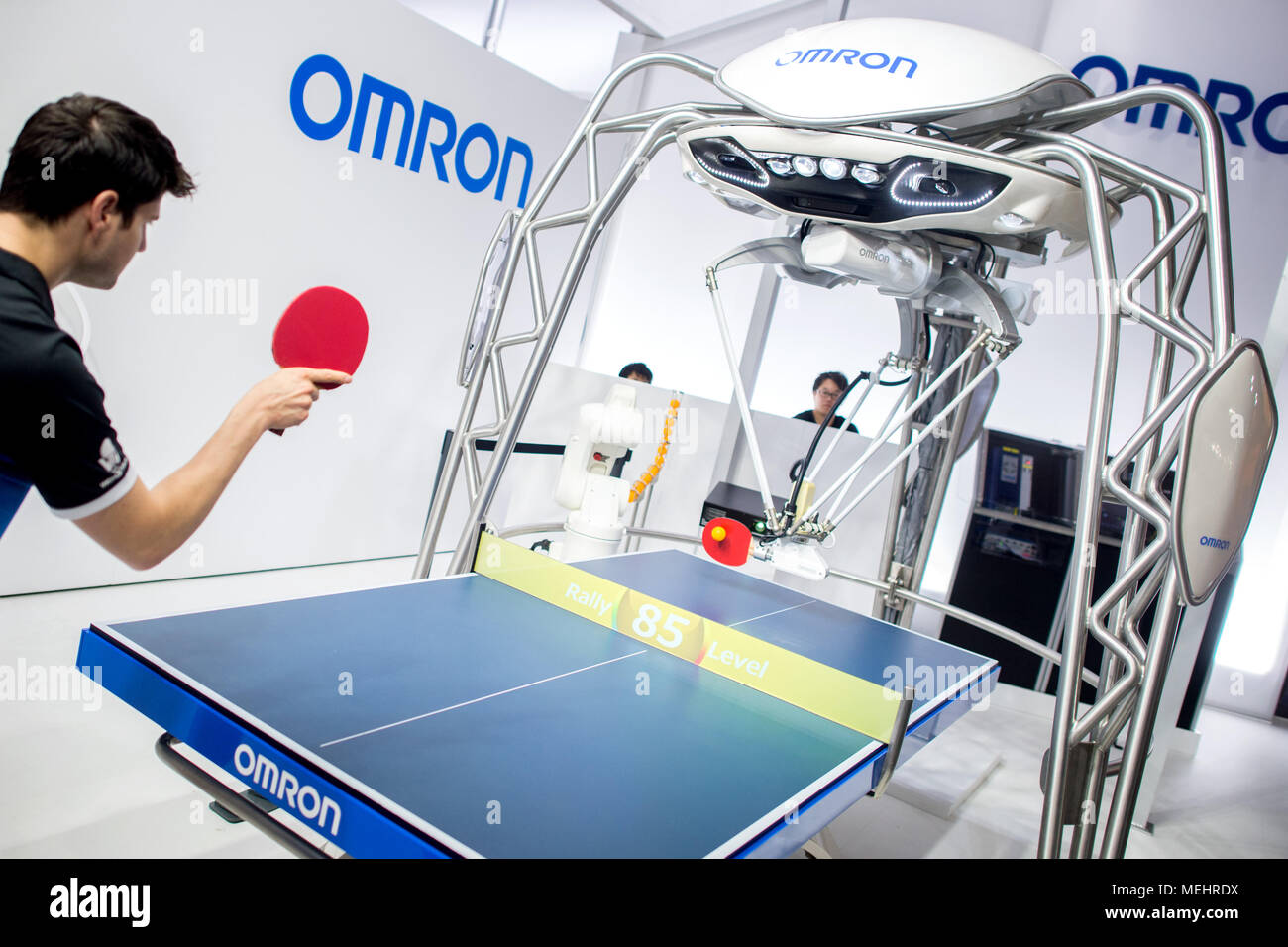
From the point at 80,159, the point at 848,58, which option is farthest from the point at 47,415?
the point at 848,58

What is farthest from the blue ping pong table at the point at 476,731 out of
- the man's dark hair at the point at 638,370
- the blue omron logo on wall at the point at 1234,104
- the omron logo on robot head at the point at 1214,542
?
the blue omron logo on wall at the point at 1234,104

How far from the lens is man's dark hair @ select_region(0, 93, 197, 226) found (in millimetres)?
1252

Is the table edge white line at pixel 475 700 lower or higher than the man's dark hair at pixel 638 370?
lower

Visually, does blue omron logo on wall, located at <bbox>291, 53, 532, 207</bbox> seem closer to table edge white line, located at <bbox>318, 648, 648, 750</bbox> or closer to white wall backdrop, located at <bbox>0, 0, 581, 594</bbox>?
white wall backdrop, located at <bbox>0, 0, 581, 594</bbox>

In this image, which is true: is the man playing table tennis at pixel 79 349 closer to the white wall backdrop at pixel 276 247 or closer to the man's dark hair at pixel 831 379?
the white wall backdrop at pixel 276 247

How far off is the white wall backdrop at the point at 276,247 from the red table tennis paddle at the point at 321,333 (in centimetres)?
208

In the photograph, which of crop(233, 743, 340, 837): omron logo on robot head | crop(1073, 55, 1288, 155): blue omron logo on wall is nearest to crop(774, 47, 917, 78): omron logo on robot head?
crop(233, 743, 340, 837): omron logo on robot head

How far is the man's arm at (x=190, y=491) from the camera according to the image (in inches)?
51.8

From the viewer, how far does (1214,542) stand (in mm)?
1776

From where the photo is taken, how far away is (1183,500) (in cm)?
169

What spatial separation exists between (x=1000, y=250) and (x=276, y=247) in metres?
2.93

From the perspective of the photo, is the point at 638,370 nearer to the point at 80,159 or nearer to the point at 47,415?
the point at 80,159
